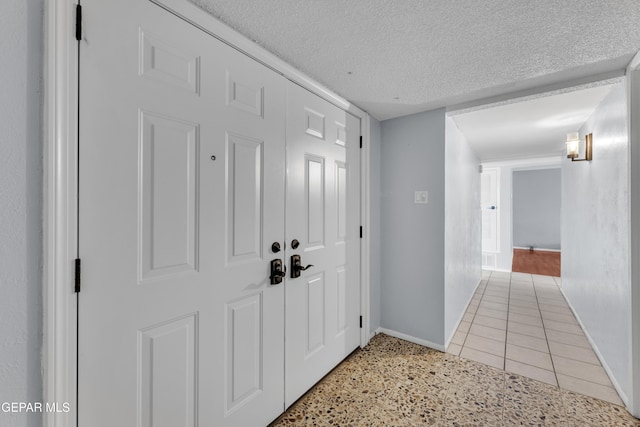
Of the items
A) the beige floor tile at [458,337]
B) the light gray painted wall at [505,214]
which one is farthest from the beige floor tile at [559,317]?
the light gray painted wall at [505,214]

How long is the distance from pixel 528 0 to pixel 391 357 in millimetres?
2503

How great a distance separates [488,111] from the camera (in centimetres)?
262

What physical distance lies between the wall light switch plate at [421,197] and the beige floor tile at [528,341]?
5.30 ft

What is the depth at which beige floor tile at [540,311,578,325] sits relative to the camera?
3.19m

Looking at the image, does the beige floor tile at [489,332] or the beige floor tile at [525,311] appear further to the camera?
the beige floor tile at [525,311]

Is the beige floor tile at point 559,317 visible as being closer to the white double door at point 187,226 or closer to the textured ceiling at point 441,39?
the textured ceiling at point 441,39

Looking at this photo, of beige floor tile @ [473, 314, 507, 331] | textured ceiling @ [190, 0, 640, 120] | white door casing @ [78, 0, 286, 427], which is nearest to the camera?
white door casing @ [78, 0, 286, 427]

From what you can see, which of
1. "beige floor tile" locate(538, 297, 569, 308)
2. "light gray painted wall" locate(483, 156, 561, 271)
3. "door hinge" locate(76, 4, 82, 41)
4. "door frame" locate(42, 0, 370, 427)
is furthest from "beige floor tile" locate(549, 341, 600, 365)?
"door hinge" locate(76, 4, 82, 41)

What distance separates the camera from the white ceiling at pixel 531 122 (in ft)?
7.84

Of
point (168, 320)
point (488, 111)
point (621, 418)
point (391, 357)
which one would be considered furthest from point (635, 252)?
point (168, 320)

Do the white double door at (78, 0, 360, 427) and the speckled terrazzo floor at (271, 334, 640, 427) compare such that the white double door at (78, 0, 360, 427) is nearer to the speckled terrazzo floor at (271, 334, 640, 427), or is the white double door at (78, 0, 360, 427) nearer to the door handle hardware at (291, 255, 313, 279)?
the door handle hardware at (291, 255, 313, 279)

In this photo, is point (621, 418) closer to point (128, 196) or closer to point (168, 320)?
point (168, 320)

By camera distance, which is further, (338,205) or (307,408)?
(338,205)

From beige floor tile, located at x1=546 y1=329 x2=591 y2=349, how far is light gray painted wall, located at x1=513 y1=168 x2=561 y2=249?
6355mm
